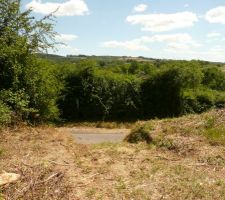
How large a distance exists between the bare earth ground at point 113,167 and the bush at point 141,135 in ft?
0.84

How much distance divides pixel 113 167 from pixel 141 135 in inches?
136

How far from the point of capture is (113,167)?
8.42 m

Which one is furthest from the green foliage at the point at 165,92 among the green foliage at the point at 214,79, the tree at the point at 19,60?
the tree at the point at 19,60

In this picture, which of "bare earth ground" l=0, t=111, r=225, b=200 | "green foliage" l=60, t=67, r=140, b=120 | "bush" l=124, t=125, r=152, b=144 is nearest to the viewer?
"bare earth ground" l=0, t=111, r=225, b=200

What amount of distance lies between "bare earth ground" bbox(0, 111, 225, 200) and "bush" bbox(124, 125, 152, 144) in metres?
0.26

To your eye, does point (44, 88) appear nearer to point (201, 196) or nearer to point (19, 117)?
point (19, 117)

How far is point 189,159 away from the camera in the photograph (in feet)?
30.3

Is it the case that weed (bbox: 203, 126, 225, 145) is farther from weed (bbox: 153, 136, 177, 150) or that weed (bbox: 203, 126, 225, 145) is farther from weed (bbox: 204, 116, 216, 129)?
Answer: weed (bbox: 153, 136, 177, 150)

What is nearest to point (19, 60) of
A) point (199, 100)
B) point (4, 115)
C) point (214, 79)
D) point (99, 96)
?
point (4, 115)

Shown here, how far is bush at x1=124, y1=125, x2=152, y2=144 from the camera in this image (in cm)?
1141

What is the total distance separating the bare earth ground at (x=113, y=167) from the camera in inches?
277

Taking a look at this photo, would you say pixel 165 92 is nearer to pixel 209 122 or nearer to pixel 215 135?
pixel 209 122

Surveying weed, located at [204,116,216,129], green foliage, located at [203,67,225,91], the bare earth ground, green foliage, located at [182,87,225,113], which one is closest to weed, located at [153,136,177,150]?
the bare earth ground

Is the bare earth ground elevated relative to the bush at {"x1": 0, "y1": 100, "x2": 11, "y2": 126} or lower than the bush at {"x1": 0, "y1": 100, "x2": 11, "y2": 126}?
lower
